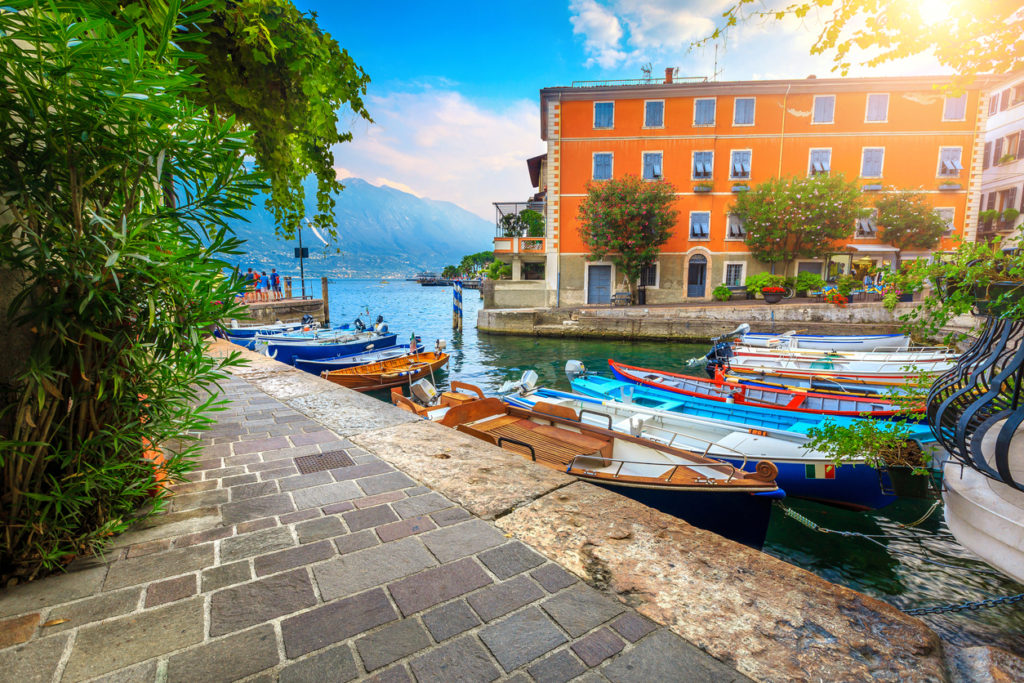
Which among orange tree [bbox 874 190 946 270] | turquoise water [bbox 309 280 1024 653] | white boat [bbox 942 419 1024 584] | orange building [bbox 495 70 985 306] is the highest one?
orange building [bbox 495 70 985 306]

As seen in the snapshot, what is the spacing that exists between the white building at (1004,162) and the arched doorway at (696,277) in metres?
17.5

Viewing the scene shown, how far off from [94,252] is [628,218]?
80.4 feet

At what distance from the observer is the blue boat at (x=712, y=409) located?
743 cm

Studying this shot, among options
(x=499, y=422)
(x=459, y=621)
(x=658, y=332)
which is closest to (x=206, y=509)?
(x=459, y=621)

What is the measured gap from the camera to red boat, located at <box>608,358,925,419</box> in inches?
331

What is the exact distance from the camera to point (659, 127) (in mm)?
25031

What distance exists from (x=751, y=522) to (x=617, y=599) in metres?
3.87

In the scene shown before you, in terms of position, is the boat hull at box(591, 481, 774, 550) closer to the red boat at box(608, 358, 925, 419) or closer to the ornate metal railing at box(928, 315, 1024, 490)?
the ornate metal railing at box(928, 315, 1024, 490)

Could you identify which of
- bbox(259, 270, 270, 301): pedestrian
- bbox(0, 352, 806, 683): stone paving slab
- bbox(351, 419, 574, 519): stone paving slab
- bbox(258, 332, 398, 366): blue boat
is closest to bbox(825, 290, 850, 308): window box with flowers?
bbox(258, 332, 398, 366): blue boat

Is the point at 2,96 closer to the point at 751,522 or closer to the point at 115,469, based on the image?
the point at 115,469

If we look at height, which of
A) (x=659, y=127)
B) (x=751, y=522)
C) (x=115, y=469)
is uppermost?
(x=659, y=127)

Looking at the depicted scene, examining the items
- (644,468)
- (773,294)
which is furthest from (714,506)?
(773,294)

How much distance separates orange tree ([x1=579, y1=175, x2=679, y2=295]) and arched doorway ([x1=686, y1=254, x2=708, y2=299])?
8.49ft

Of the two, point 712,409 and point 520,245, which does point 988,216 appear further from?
point 712,409
